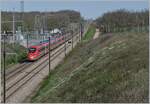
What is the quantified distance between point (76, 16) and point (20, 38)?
202 feet

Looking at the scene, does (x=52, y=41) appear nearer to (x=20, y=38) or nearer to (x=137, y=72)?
(x=20, y=38)

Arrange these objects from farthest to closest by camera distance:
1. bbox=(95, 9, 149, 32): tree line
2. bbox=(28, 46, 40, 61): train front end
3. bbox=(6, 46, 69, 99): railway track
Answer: bbox=(95, 9, 149, 32): tree line → bbox=(28, 46, 40, 61): train front end → bbox=(6, 46, 69, 99): railway track

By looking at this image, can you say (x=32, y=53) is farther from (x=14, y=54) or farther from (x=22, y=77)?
(x=22, y=77)

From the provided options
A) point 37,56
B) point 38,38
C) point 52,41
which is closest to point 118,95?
point 37,56

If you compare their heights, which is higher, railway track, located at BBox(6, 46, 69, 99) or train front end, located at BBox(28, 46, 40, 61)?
train front end, located at BBox(28, 46, 40, 61)

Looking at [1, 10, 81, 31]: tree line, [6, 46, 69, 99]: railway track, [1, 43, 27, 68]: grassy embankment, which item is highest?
[1, 10, 81, 31]: tree line

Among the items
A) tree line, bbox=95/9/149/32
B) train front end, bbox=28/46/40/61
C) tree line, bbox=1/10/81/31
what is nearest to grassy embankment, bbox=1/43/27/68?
train front end, bbox=28/46/40/61

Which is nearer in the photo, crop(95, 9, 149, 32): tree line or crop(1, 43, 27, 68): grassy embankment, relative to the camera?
crop(1, 43, 27, 68): grassy embankment

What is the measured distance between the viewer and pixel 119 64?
72.1 ft

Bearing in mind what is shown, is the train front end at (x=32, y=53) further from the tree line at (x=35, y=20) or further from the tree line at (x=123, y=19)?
the tree line at (x=123, y=19)

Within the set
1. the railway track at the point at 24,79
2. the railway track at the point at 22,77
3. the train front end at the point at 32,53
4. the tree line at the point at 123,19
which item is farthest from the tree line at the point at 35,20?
the railway track at the point at 24,79

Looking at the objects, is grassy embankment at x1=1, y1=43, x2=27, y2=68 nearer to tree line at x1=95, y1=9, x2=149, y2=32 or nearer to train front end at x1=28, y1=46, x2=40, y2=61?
train front end at x1=28, y1=46, x2=40, y2=61

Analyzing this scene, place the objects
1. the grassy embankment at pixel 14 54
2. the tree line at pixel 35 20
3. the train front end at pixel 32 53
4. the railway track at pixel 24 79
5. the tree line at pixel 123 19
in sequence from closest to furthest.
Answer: the railway track at pixel 24 79 < the grassy embankment at pixel 14 54 < the train front end at pixel 32 53 < the tree line at pixel 35 20 < the tree line at pixel 123 19

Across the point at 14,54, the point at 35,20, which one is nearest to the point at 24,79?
the point at 14,54
